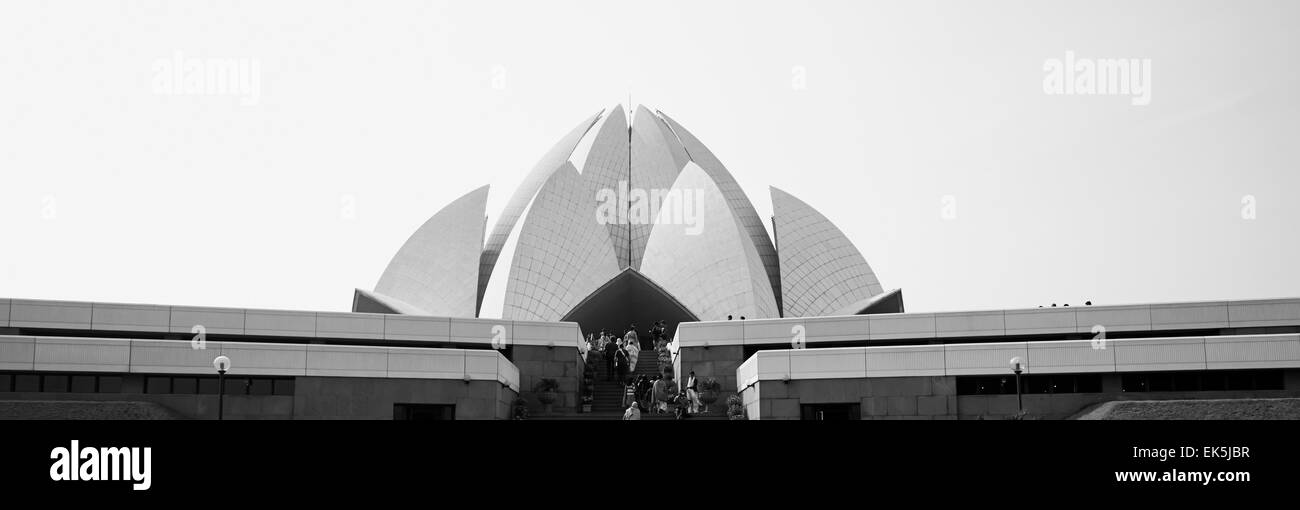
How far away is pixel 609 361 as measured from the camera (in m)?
28.1

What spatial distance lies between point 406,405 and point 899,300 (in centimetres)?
1915

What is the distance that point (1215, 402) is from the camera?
1902cm

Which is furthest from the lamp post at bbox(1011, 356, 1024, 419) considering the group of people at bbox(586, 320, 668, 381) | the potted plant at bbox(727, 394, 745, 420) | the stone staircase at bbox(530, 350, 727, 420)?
the group of people at bbox(586, 320, 668, 381)

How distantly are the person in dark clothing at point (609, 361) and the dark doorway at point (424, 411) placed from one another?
6.32 m

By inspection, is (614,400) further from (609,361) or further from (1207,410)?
(1207,410)

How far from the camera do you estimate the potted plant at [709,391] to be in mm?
23891

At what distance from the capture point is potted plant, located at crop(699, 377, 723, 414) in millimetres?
23891

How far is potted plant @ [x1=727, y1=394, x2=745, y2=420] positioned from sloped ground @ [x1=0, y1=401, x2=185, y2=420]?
33.1 ft

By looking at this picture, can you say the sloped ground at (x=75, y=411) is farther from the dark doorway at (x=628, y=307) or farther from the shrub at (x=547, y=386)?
the dark doorway at (x=628, y=307)

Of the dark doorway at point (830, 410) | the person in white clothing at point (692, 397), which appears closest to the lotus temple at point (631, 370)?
the dark doorway at point (830, 410)

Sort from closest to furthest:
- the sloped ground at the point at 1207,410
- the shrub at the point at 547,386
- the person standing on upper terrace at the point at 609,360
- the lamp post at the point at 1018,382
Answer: the sloped ground at the point at 1207,410, the lamp post at the point at 1018,382, the shrub at the point at 547,386, the person standing on upper terrace at the point at 609,360

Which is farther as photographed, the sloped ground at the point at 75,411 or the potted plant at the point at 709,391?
the potted plant at the point at 709,391
